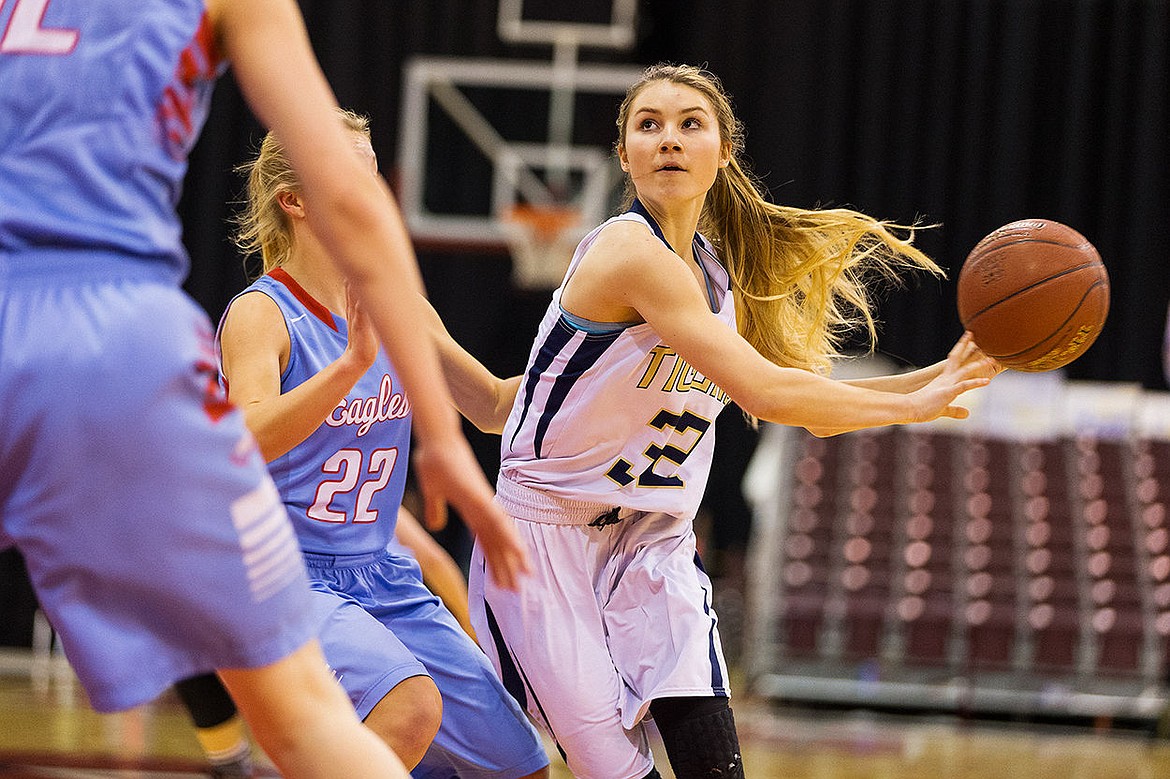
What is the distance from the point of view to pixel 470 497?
1.67 metres

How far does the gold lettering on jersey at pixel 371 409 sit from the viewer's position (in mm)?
3092

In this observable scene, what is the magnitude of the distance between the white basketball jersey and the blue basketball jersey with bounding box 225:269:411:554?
31 centimetres

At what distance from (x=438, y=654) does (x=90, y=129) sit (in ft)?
5.47

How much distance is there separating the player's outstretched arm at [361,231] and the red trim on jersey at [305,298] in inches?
55.1

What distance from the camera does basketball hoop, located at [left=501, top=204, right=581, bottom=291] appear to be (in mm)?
10883

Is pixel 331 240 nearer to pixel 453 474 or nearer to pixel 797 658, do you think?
pixel 453 474

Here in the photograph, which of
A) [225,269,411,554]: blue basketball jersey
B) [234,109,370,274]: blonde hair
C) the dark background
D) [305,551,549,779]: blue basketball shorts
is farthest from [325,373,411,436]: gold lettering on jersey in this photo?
the dark background

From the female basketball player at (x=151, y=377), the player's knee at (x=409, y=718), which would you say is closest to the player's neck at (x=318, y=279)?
the player's knee at (x=409, y=718)

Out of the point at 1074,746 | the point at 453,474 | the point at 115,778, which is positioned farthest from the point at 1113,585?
the point at 453,474

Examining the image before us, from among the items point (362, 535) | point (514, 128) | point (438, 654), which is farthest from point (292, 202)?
point (514, 128)

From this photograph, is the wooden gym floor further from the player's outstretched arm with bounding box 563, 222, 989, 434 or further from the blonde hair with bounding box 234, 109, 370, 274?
the player's outstretched arm with bounding box 563, 222, 989, 434

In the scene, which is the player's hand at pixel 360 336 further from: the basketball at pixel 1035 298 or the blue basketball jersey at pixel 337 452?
the basketball at pixel 1035 298

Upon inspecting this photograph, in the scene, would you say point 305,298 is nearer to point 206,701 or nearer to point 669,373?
point 669,373

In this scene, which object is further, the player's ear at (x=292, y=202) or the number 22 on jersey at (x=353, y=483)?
the player's ear at (x=292, y=202)
